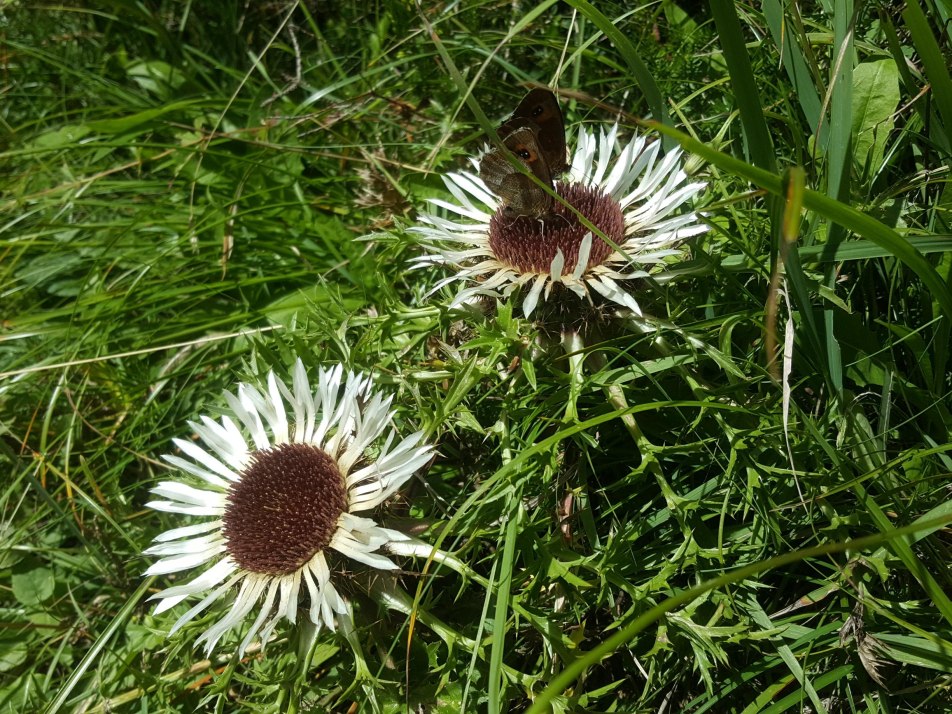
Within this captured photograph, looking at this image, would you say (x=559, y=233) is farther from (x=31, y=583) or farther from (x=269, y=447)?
(x=31, y=583)

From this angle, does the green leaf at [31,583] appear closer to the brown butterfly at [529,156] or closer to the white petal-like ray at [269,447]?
the white petal-like ray at [269,447]

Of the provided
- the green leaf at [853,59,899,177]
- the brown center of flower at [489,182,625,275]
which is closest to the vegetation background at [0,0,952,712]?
the green leaf at [853,59,899,177]

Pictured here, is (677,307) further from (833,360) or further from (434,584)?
(434,584)

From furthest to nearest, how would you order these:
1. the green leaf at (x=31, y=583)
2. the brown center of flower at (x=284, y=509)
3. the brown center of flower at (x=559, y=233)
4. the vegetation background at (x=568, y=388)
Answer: the green leaf at (x=31, y=583) < the brown center of flower at (x=559, y=233) < the brown center of flower at (x=284, y=509) < the vegetation background at (x=568, y=388)

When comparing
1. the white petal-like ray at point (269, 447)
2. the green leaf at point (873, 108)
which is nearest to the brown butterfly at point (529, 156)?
the white petal-like ray at point (269, 447)

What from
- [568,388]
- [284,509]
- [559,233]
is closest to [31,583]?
[284,509]

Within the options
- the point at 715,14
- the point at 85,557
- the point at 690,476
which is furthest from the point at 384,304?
the point at 85,557
